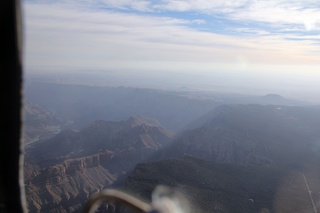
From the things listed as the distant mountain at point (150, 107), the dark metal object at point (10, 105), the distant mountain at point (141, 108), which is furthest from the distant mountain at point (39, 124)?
the dark metal object at point (10, 105)

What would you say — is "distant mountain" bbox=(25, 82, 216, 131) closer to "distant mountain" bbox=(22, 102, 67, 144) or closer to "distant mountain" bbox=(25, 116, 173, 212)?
"distant mountain" bbox=(22, 102, 67, 144)

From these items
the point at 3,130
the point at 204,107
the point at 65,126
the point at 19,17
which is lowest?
the point at 65,126

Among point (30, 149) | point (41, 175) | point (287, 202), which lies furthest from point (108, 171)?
point (287, 202)

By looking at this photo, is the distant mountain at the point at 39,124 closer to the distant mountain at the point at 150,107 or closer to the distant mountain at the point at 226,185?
the distant mountain at the point at 150,107

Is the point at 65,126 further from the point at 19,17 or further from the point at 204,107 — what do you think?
the point at 19,17

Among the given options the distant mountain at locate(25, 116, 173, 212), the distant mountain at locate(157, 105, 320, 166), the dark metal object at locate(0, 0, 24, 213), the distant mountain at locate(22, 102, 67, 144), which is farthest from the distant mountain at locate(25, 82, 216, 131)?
the dark metal object at locate(0, 0, 24, 213)

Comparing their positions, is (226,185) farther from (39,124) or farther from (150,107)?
(150,107)
